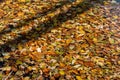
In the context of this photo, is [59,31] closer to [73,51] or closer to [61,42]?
[61,42]

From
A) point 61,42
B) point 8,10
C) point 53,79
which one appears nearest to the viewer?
point 53,79

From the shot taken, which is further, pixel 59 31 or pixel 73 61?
pixel 59 31

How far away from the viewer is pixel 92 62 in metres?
4.49

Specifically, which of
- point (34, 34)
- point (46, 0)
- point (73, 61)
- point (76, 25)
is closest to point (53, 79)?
point (73, 61)

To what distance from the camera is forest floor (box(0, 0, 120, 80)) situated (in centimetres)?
429

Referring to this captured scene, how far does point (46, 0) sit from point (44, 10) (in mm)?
494

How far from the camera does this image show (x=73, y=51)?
469 centimetres

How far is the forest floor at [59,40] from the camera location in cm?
429

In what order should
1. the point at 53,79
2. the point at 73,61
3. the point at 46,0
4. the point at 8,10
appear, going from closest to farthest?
the point at 53,79 → the point at 73,61 → the point at 8,10 → the point at 46,0

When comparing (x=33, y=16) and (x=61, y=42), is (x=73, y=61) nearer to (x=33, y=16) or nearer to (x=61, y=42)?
(x=61, y=42)

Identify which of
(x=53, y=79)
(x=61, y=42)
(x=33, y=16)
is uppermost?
(x=33, y=16)

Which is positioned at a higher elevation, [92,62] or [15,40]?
[15,40]

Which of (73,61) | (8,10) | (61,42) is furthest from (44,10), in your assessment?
(73,61)

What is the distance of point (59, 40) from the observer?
494cm
